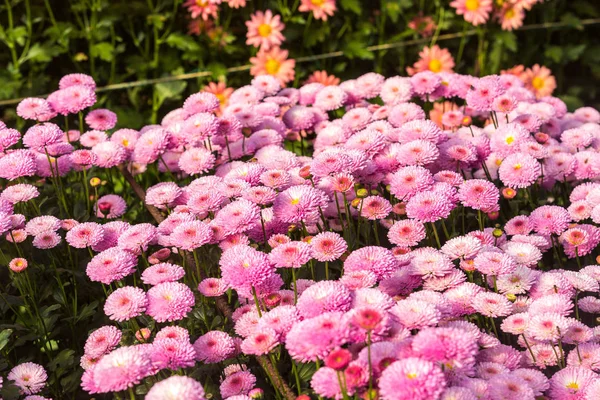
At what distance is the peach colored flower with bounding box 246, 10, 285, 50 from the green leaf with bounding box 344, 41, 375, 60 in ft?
1.29

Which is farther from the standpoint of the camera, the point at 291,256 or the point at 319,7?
the point at 319,7

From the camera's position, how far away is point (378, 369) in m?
1.51

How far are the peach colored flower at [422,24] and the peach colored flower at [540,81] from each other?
594mm

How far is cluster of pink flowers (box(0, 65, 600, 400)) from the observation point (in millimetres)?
1595

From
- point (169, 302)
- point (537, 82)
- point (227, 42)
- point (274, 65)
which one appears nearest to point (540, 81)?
point (537, 82)

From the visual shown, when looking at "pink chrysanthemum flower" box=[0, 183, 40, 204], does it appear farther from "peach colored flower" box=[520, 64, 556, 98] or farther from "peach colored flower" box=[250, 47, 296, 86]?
"peach colored flower" box=[520, 64, 556, 98]

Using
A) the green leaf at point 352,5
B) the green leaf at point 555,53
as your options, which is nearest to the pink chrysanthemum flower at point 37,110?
the green leaf at point 352,5

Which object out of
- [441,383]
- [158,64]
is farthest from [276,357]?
[158,64]

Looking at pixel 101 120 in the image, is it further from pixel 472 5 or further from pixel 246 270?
pixel 472 5

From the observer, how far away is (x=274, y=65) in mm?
4188

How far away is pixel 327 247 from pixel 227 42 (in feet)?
8.41

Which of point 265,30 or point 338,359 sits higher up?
point 265,30

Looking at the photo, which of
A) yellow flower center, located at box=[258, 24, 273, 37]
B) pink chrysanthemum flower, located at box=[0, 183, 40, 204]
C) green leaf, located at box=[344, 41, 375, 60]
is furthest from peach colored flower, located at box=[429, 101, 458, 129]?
pink chrysanthemum flower, located at box=[0, 183, 40, 204]

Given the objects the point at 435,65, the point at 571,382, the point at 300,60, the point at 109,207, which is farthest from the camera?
the point at 300,60
